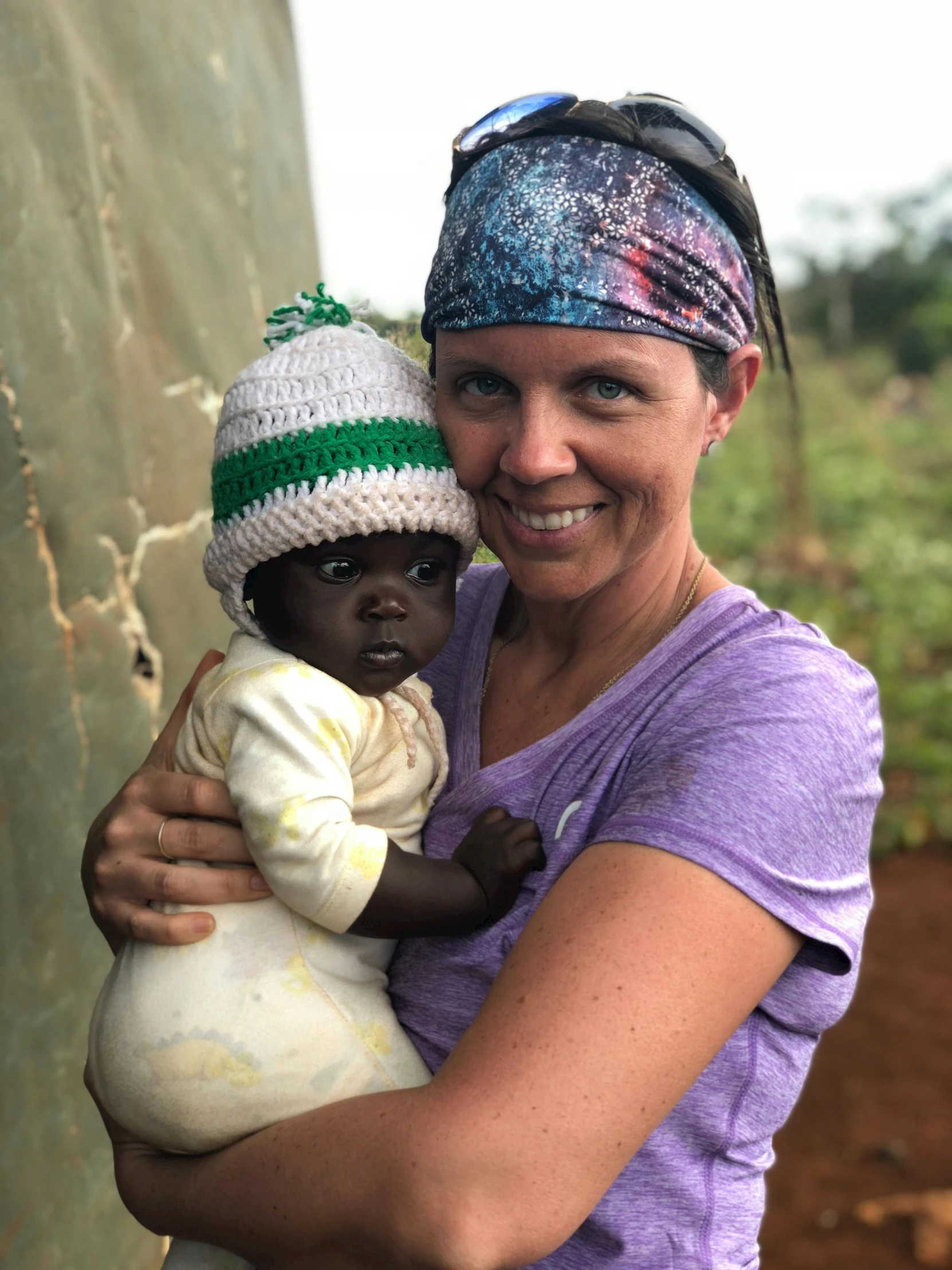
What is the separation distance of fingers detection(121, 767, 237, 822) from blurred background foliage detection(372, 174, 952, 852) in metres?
0.83

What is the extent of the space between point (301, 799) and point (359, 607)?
11.8 inches

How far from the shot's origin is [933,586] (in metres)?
8.32

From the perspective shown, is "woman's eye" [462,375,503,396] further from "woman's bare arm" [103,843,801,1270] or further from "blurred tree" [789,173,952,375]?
"blurred tree" [789,173,952,375]

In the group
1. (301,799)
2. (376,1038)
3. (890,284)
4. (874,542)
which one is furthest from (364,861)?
(890,284)

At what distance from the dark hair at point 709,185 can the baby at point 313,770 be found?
382 mm

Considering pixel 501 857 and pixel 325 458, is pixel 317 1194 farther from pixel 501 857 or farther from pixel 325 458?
pixel 325 458

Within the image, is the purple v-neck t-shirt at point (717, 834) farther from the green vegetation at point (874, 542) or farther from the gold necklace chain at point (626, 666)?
the green vegetation at point (874, 542)

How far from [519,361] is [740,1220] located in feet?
3.91

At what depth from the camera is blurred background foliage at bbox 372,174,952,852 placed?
263 inches

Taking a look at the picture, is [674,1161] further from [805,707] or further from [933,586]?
[933,586]

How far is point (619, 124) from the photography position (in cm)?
166


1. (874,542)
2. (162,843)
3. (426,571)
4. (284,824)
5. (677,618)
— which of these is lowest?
(874,542)

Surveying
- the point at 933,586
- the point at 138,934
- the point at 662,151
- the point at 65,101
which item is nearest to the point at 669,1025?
the point at 138,934

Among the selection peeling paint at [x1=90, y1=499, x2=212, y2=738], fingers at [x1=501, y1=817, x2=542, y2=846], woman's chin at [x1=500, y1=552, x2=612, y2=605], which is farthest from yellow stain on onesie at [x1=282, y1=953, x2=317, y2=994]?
peeling paint at [x1=90, y1=499, x2=212, y2=738]
